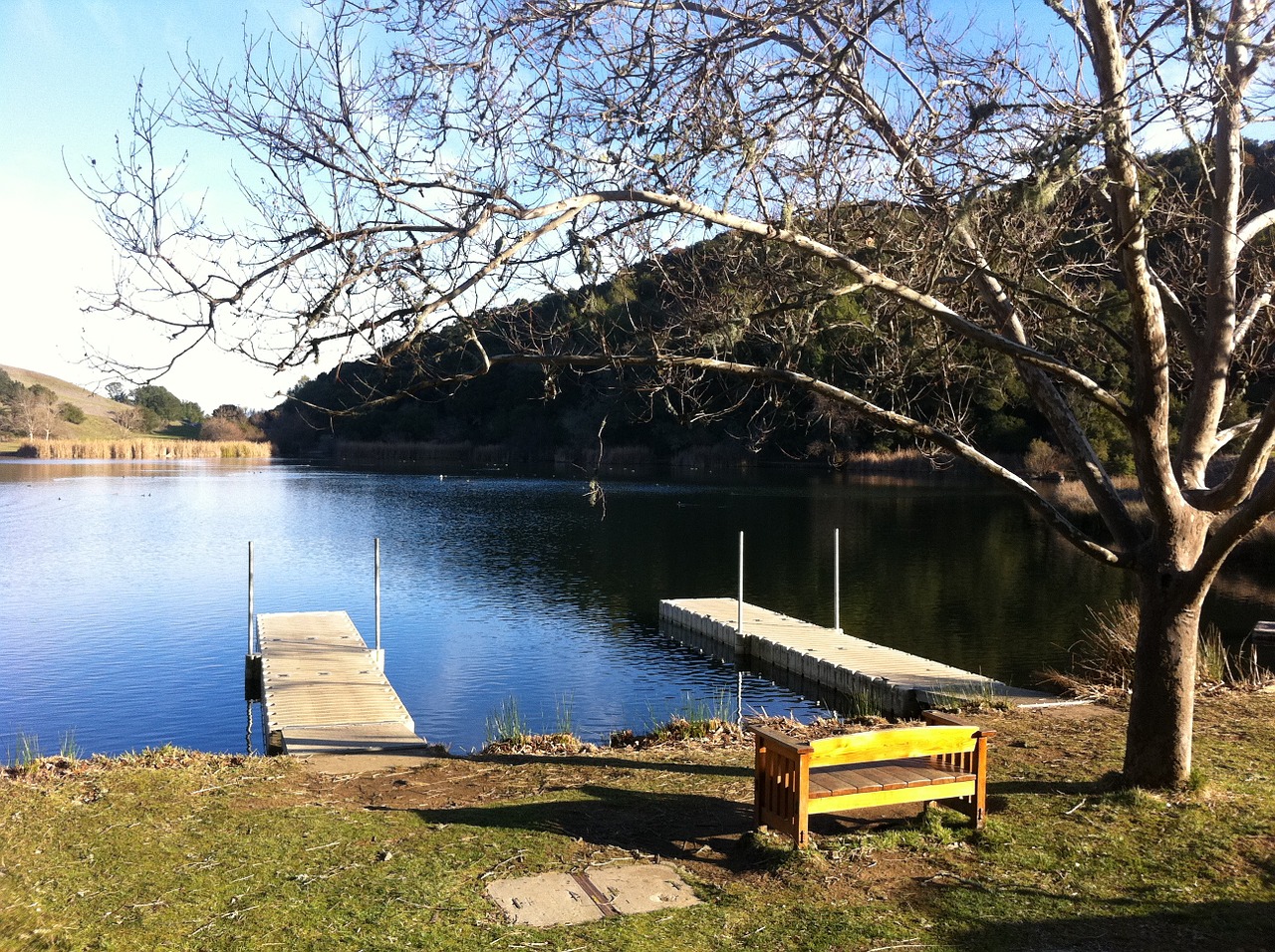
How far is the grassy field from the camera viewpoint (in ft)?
15.1

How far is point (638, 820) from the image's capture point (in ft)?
20.5

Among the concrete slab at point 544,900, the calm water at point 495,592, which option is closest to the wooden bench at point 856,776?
the concrete slab at point 544,900

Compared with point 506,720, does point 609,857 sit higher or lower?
higher

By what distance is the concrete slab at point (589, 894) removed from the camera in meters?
4.81

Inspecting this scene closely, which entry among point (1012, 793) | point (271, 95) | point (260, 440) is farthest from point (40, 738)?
point (260, 440)

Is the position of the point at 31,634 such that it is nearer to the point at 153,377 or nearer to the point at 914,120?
the point at 153,377

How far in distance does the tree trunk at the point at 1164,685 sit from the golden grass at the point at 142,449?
7797cm

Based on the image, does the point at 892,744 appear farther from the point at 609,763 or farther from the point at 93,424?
the point at 93,424

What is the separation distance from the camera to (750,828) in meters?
6.08

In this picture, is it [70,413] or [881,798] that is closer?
[881,798]

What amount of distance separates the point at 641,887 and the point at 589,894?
0.26 m

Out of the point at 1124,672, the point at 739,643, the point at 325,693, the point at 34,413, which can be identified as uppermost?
the point at 34,413

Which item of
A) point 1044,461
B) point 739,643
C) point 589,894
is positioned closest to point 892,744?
point 589,894

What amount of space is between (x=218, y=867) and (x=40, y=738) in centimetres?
776
